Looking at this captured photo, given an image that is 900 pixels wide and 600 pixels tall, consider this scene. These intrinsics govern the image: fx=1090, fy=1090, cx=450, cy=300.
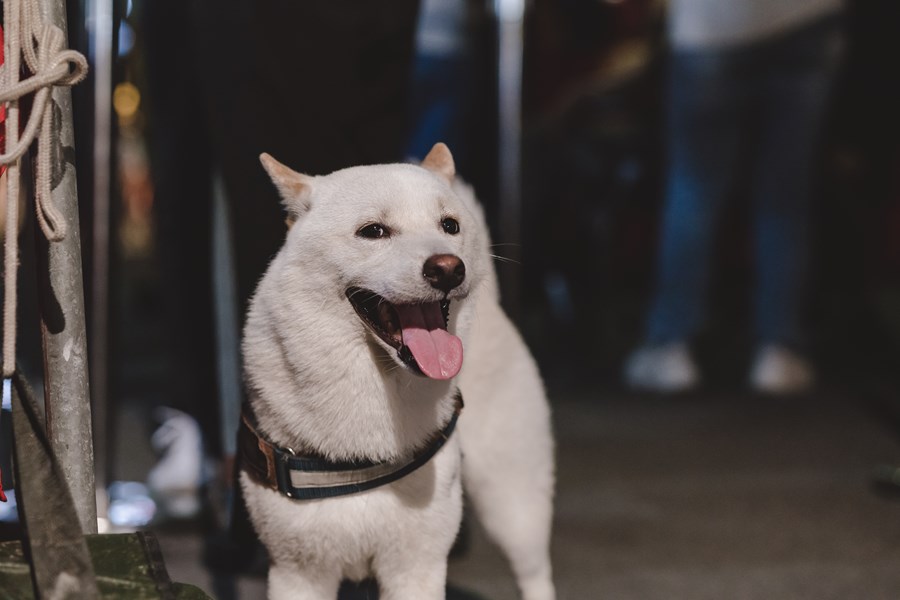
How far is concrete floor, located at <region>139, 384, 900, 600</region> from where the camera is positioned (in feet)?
7.48

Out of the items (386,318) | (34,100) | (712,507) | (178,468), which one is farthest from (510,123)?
(34,100)

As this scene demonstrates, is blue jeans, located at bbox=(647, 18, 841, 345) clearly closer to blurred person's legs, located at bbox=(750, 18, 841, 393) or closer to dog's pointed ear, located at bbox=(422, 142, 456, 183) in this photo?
blurred person's legs, located at bbox=(750, 18, 841, 393)

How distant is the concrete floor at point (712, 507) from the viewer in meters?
2.28

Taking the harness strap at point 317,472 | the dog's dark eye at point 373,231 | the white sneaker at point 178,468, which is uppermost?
the dog's dark eye at point 373,231

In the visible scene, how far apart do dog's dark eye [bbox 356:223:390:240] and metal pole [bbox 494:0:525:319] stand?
118cm

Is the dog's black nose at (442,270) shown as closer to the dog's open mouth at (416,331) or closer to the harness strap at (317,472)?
the dog's open mouth at (416,331)

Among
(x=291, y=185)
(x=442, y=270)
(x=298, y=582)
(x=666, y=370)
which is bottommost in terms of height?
(x=666, y=370)

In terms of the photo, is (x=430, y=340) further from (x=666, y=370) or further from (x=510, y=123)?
(x=666, y=370)

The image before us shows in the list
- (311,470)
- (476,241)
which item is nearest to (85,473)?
(311,470)

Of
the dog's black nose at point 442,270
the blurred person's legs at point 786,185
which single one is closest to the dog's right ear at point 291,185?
the dog's black nose at point 442,270

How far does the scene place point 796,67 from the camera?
13.6ft

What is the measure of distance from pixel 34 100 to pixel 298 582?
0.72 m

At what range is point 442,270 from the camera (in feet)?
4.38

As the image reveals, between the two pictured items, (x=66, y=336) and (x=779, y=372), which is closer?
(x=66, y=336)
